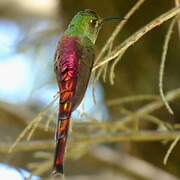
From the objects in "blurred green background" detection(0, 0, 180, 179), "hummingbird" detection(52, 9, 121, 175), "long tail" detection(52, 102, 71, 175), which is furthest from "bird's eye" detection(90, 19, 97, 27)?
"blurred green background" detection(0, 0, 180, 179)

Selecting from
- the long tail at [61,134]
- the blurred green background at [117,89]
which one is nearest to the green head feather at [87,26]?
the long tail at [61,134]

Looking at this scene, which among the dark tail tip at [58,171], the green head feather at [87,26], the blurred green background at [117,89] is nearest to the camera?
the dark tail tip at [58,171]

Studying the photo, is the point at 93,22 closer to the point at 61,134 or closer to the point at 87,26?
the point at 87,26

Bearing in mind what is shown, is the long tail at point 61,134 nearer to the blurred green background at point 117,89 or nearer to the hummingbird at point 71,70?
the hummingbird at point 71,70

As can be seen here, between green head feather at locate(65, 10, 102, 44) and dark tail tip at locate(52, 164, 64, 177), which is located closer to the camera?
dark tail tip at locate(52, 164, 64, 177)

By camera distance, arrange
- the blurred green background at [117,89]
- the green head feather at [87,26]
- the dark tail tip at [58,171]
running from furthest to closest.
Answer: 1. the blurred green background at [117,89]
2. the green head feather at [87,26]
3. the dark tail tip at [58,171]

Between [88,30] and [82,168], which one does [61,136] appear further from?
[82,168]

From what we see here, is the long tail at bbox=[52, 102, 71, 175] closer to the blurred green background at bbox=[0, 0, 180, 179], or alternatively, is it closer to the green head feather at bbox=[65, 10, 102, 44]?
the green head feather at bbox=[65, 10, 102, 44]
